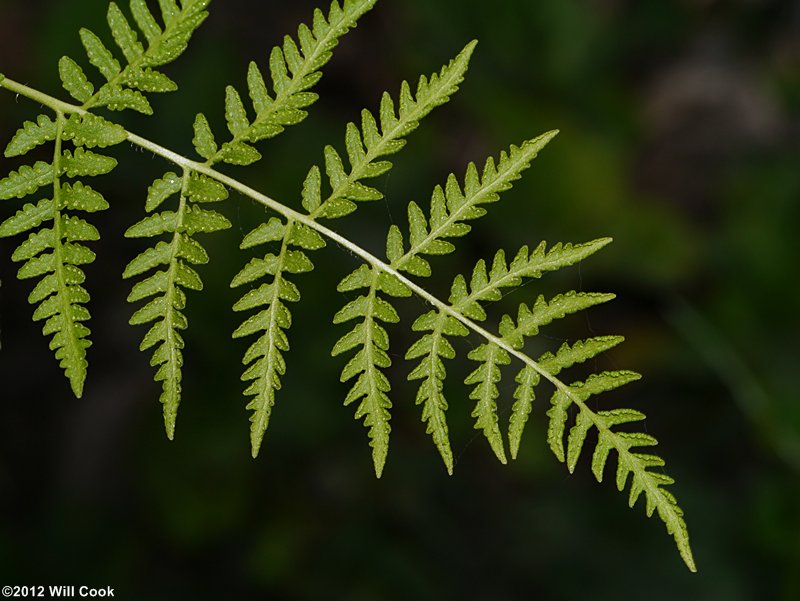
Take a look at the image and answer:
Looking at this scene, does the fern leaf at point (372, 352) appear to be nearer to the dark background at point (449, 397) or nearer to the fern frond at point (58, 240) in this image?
the fern frond at point (58, 240)

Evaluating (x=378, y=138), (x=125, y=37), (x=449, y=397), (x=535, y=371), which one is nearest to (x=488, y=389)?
(x=535, y=371)

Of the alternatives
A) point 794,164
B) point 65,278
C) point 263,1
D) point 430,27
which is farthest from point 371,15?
point 65,278

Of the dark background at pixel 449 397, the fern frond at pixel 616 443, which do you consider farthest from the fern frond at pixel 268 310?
the dark background at pixel 449 397

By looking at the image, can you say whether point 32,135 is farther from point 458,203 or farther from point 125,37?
point 458,203

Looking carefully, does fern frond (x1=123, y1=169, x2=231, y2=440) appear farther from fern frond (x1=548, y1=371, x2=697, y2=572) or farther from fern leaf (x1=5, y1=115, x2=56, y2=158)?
fern frond (x1=548, y1=371, x2=697, y2=572)

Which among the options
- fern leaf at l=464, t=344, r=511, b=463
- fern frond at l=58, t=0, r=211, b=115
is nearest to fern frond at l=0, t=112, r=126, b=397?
fern frond at l=58, t=0, r=211, b=115

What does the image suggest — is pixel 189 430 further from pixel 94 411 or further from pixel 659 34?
pixel 659 34
